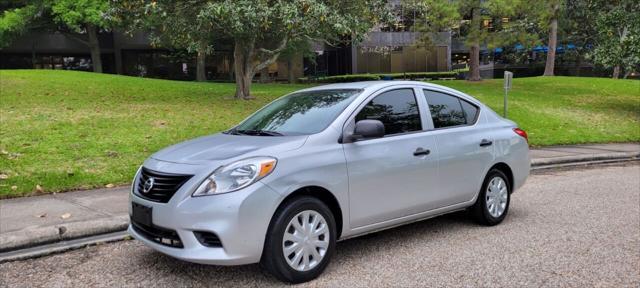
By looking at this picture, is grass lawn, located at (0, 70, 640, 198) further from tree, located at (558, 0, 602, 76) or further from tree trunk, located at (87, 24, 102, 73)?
tree, located at (558, 0, 602, 76)

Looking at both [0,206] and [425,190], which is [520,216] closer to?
[425,190]

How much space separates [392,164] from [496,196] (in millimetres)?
1851

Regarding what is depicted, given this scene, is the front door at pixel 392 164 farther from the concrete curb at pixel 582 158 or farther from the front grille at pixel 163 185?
the concrete curb at pixel 582 158

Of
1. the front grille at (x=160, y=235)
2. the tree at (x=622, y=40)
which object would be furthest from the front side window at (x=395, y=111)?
the tree at (x=622, y=40)

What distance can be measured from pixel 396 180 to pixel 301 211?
113cm

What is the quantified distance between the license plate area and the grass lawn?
3.80m

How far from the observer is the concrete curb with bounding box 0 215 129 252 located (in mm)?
5434

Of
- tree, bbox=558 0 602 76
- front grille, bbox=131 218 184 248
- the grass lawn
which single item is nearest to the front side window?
front grille, bbox=131 218 184 248

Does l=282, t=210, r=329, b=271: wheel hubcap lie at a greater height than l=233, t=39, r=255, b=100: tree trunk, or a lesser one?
lesser

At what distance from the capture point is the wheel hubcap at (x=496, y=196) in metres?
6.20

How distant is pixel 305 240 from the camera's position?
4.41 meters

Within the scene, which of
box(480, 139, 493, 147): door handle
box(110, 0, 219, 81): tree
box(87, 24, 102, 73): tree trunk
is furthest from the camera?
box(87, 24, 102, 73): tree trunk

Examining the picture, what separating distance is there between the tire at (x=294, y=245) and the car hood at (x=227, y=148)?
46cm

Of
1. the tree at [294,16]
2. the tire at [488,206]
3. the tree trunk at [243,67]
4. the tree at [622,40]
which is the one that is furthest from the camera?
the tree at [622,40]
